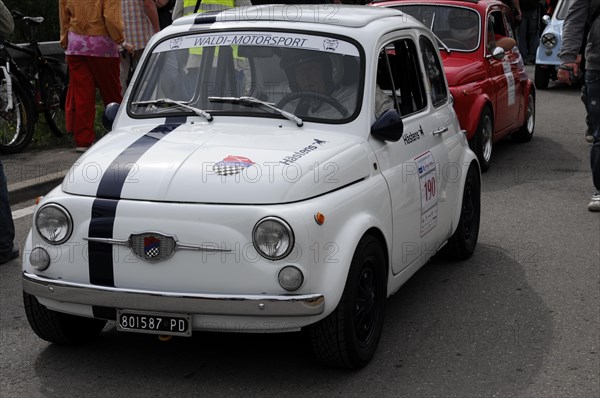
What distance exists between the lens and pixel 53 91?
1245 cm

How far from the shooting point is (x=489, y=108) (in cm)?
1093

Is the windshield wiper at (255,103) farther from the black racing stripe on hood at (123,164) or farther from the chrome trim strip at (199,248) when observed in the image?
the chrome trim strip at (199,248)

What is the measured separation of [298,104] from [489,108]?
5.40m

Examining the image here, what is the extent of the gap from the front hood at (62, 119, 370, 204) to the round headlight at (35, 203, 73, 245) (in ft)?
0.40

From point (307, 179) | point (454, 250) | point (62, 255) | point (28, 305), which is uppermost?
point (307, 179)

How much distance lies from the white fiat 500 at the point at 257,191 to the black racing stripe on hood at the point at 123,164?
1cm

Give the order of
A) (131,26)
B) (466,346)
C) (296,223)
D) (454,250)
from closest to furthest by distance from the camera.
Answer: (296,223)
(466,346)
(454,250)
(131,26)

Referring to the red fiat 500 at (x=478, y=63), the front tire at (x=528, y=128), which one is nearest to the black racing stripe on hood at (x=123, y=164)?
the red fiat 500 at (x=478, y=63)

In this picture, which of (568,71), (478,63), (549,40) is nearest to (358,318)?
(568,71)

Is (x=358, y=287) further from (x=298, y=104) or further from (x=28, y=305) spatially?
(x=28, y=305)

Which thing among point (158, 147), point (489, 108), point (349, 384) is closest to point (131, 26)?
point (489, 108)

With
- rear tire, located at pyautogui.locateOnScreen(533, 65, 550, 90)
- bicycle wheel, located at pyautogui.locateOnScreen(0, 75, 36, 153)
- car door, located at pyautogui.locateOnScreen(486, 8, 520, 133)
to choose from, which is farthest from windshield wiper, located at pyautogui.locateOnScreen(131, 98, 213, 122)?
rear tire, located at pyautogui.locateOnScreen(533, 65, 550, 90)

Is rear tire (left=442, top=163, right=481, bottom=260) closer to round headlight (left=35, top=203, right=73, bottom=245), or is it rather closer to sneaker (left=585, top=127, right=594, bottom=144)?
round headlight (left=35, top=203, right=73, bottom=245)

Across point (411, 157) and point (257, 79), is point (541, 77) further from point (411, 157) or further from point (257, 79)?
point (257, 79)
